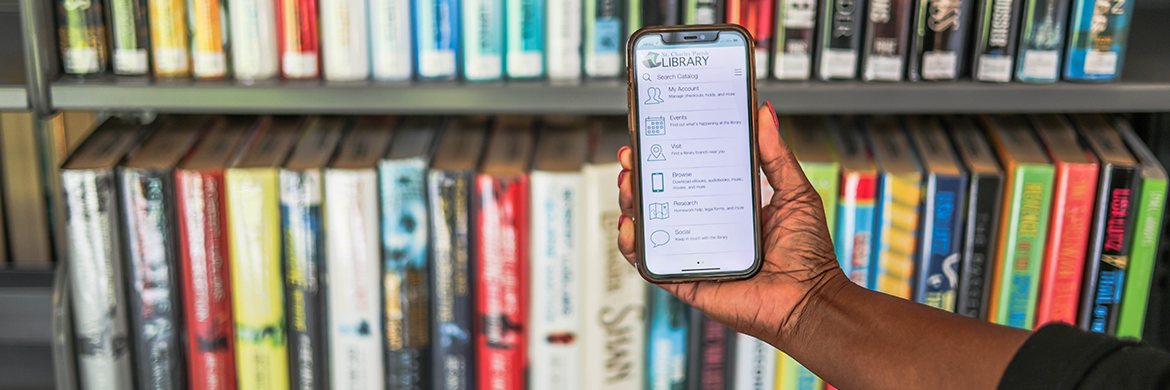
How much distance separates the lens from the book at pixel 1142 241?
684 millimetres

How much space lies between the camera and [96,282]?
2.38 ft

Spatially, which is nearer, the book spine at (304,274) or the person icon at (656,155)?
the person icon at (656,155)

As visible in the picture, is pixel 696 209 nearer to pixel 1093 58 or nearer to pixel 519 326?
pixel 519 326

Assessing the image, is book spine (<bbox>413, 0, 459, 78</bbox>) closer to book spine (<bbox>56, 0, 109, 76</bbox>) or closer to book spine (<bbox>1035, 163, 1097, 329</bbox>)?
book spine (<bbox>56, 0, 109, 76</bbox>)

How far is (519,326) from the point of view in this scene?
74cm

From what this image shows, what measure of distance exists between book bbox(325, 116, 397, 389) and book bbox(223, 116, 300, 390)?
0.17 ft

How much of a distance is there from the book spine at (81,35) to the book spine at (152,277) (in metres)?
0.10

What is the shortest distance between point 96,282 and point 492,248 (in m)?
0.39

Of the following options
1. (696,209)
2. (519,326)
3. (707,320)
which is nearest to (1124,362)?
(696,209)

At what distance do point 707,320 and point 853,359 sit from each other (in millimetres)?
246

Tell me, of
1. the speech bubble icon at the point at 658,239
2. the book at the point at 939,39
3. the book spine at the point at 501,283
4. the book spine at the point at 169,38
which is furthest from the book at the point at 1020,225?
the book spine at the point at 169,38

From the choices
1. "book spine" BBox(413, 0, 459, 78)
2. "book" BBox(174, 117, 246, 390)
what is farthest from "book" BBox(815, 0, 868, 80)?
"book" BBox(174, 117, 246, 390)

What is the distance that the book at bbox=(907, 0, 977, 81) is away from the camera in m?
0.66

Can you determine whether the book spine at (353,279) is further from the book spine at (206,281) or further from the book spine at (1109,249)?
the book spine at (1109,249)
